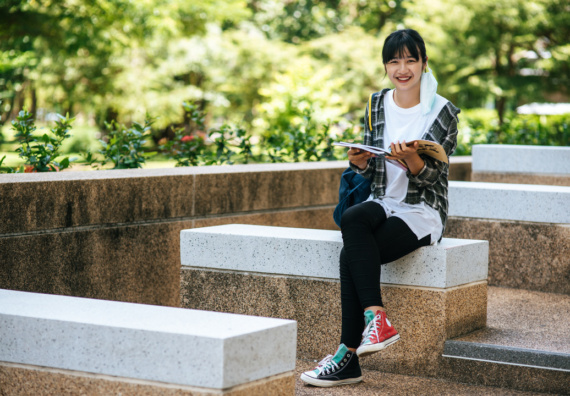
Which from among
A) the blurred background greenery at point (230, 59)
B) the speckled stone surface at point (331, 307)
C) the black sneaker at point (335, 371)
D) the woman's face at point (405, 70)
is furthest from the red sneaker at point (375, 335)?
the blurred background greenery at point (230, 59)

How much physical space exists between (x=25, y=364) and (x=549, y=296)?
13.1 feet

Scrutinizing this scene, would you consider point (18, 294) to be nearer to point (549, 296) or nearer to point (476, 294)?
point (476, 294)

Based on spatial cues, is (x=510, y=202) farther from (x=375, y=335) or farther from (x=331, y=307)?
(x=375, y=335)

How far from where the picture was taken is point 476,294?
433 cm

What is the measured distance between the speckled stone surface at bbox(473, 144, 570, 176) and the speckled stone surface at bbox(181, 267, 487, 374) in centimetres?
386

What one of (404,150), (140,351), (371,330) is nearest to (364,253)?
(371,330)

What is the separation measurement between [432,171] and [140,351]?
1874mm

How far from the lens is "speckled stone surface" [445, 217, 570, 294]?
574 cm

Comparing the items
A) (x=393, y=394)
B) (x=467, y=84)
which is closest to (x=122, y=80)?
(x=467, y=84)

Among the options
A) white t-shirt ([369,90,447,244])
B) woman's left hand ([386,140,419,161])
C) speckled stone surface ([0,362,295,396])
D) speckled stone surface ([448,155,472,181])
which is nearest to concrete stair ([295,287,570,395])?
white t-shirt ([369,90,447,244])

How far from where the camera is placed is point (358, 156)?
157 inches

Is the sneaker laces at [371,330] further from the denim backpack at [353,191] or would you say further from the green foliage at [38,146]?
the green foliage at [38,146]

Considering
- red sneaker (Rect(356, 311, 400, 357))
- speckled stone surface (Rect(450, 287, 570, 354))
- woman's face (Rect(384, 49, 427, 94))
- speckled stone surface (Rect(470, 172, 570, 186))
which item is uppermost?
woman's face (Rect(384, 49, 427, 94))

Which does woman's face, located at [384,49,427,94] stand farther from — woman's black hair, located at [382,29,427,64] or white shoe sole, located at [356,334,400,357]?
white shoe sole, located at [356,334,400,357]
